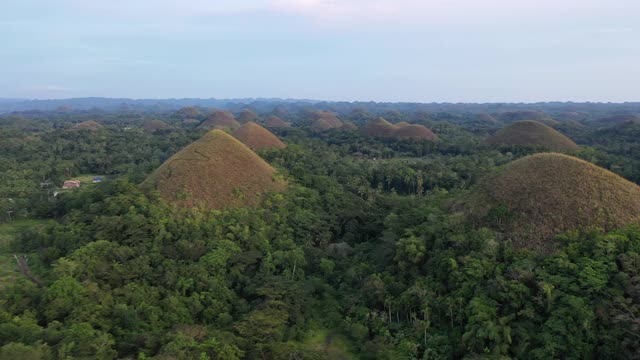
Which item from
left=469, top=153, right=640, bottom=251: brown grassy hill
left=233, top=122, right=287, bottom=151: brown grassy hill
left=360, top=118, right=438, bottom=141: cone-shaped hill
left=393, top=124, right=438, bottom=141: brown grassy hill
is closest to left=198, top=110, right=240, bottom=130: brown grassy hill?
left=360, top=118, right=438, bottom=141: cone-shaped hill

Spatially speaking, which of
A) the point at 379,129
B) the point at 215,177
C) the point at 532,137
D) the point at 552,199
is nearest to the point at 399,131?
the point at 379,129

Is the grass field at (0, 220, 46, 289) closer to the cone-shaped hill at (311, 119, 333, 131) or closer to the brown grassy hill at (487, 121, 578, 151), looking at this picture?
the brown grassy hill at (487, 121, 578, 151)

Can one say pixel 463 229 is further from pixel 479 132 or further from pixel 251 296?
pixel 479 132

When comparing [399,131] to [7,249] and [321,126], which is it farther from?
[7,249]

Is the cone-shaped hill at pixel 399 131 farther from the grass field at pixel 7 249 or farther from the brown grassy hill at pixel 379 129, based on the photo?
the grass field at pixel 7 249

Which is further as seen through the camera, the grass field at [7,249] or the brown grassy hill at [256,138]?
the brown grassy hill at [256,138]

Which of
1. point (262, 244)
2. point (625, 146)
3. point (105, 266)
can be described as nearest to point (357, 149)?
point (625, 146)

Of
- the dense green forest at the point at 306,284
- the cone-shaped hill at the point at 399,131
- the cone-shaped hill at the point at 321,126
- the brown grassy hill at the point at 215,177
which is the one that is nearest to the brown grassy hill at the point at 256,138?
the brown grassy hill at the point at 215,177
